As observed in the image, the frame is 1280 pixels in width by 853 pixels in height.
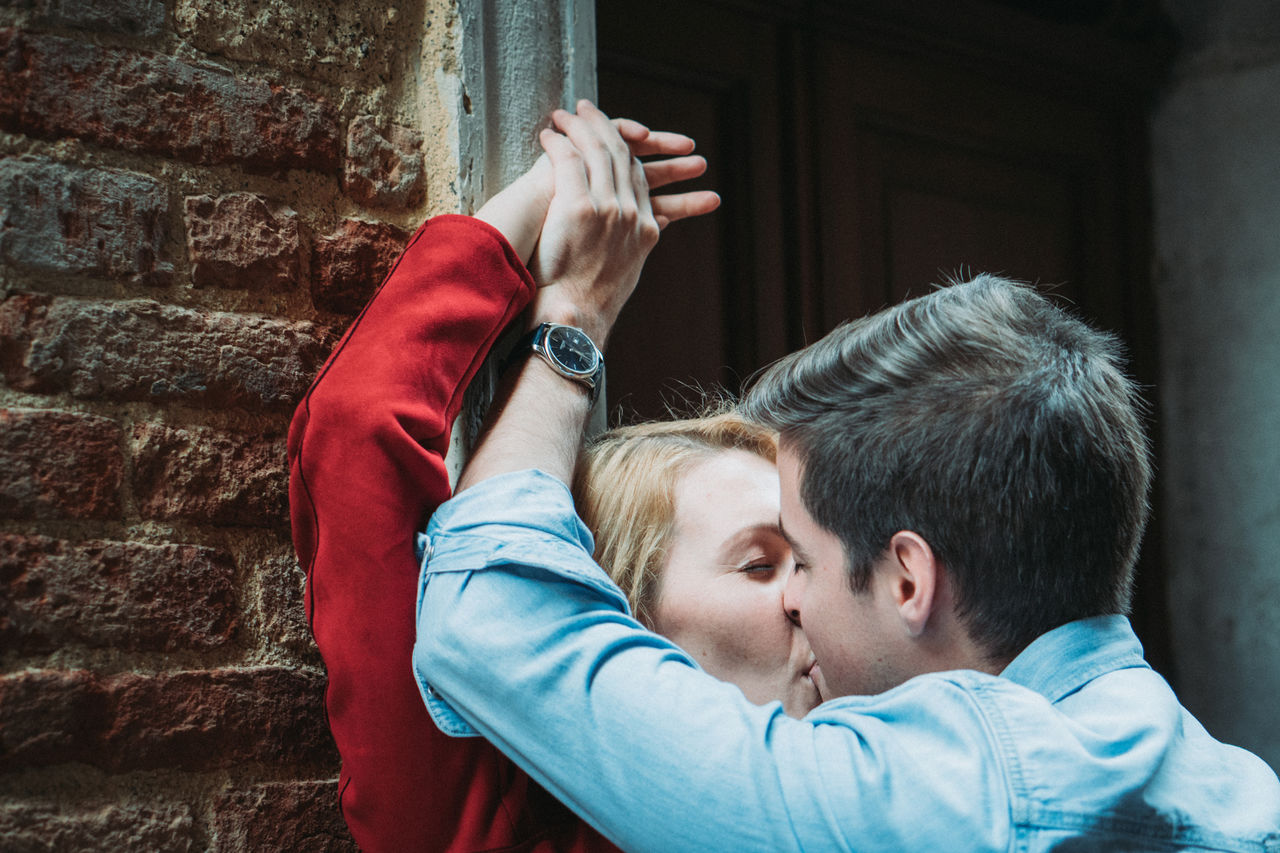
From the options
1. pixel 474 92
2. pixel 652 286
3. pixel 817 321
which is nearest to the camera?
pixel 474 92

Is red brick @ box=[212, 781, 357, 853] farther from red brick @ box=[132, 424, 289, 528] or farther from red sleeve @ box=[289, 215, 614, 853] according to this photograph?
red brick @ box=[132, 424, 289, 528]

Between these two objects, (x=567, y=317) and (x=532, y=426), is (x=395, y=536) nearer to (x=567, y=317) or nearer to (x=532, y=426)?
(x=532, y=426)

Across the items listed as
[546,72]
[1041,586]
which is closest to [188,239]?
[546,72]

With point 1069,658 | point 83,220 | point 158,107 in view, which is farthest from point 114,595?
point 1069,658

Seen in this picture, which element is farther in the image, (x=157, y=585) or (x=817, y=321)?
(x=817, y=321)

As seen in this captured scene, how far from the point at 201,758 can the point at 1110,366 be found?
97 centimetres

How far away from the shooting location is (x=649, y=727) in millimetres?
852

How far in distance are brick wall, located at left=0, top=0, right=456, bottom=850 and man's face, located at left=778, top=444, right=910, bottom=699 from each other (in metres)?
0.52

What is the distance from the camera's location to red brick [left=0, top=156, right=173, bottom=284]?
1.00 m

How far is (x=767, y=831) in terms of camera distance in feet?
2.71

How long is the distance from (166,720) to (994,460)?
0.82m

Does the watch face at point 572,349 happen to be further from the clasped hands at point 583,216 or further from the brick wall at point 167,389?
the brick wall at point 167,389

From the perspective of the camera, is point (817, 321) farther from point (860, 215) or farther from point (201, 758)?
point (201, 758)

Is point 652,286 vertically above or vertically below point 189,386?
above
